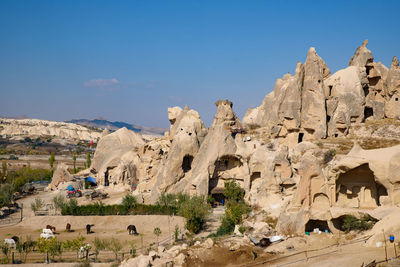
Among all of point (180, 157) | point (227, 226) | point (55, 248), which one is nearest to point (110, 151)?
point (180, 157)

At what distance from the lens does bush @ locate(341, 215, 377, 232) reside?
22.3 m

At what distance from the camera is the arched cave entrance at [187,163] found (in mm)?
A: 44469

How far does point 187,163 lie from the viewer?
1779 inches

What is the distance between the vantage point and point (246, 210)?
31891 millimetres

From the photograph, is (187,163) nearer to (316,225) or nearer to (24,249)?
(316,225)

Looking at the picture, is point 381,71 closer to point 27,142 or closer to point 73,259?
point 73,259

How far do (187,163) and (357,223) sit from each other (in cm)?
2479

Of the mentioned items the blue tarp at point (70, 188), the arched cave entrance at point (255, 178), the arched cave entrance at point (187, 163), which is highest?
the arched cave entrance at point (187, 163)

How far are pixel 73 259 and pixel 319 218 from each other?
15.1 meters

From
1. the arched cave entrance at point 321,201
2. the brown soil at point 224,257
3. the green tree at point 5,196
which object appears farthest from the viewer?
the green tree at point 5,196

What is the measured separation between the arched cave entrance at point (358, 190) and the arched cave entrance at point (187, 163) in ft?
70.2

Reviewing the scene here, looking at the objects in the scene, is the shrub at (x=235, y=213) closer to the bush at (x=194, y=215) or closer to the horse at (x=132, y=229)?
the bush at (x=194, y=215)

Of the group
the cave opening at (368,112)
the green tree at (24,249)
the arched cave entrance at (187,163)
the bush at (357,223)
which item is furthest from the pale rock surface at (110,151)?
the bush at (357,223)

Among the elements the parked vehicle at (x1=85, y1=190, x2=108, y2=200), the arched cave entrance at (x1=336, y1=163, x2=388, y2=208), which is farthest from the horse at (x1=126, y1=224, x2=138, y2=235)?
the arched cave entrance at (x1=336, y1=163, x2=388, y2=208)
